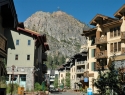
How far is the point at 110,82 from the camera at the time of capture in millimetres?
11625

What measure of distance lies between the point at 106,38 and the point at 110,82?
37.4 m

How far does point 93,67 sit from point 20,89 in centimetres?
2386

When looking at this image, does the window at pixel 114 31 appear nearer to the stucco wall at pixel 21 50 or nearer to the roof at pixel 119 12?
the roof at pixel 119 12

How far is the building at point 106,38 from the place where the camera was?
44.9m

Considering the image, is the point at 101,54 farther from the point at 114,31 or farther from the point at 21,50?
the point at 21,50

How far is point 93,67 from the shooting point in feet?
171

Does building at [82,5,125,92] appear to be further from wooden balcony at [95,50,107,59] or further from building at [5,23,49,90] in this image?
building at [5,23,49,90]

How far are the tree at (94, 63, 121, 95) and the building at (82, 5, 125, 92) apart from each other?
31.7 m

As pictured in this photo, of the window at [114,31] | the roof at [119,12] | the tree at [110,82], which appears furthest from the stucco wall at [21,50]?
the tree at [110,82]

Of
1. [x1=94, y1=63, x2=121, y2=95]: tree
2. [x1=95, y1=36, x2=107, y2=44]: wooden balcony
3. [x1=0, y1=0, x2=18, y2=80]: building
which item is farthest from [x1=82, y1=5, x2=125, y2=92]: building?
[x1=94, y1=63, x2=121, y2=95]: tree

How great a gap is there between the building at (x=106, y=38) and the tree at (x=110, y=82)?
31677 mm

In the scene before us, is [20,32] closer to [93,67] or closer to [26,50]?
[26,50]

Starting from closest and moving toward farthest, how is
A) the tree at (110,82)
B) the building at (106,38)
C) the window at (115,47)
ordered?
the tree at (110,82), the building at (106,38), the window at (115,47)

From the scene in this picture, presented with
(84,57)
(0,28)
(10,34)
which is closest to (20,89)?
(10,34)
